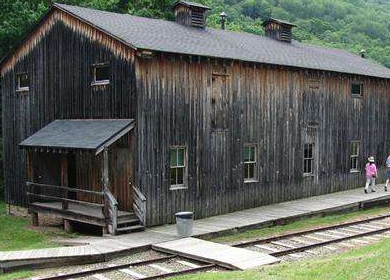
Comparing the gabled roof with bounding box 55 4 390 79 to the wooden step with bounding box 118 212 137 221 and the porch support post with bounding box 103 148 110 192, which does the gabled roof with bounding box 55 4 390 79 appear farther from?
the wooden step with bounding box 118 212 137 221

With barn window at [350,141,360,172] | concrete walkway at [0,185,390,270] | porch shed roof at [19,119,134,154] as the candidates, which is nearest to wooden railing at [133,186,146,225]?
concrete walkway at [0,185,390,270]

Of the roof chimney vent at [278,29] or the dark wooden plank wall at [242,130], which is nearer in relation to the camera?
the dark wooden plank wall at [242,130]

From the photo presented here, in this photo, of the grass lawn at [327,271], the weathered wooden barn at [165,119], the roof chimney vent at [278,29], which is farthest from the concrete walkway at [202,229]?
the roof chimney vent at [278,29]

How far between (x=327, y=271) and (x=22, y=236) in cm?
1177

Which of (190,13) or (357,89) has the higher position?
(190,13)

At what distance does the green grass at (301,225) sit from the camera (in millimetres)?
17141

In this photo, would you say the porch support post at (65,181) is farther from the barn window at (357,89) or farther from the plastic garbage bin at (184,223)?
the barn window at (357,89)

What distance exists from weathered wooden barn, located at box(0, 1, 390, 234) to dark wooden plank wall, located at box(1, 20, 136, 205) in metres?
0.06

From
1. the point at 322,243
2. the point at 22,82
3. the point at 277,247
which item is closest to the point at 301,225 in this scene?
the point at 322,243

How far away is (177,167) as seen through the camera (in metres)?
19.0

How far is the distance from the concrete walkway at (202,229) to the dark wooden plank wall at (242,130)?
703 millimetres

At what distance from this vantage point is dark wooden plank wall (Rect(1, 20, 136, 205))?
18.6 meters

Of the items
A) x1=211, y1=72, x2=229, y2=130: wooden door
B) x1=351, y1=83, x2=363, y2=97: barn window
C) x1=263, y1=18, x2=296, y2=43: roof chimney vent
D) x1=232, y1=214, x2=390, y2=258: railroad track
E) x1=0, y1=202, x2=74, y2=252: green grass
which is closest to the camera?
x1=232, y1=214, x2=390, y2=258: railroad track

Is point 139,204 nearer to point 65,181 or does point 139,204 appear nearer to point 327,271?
point 65,181
